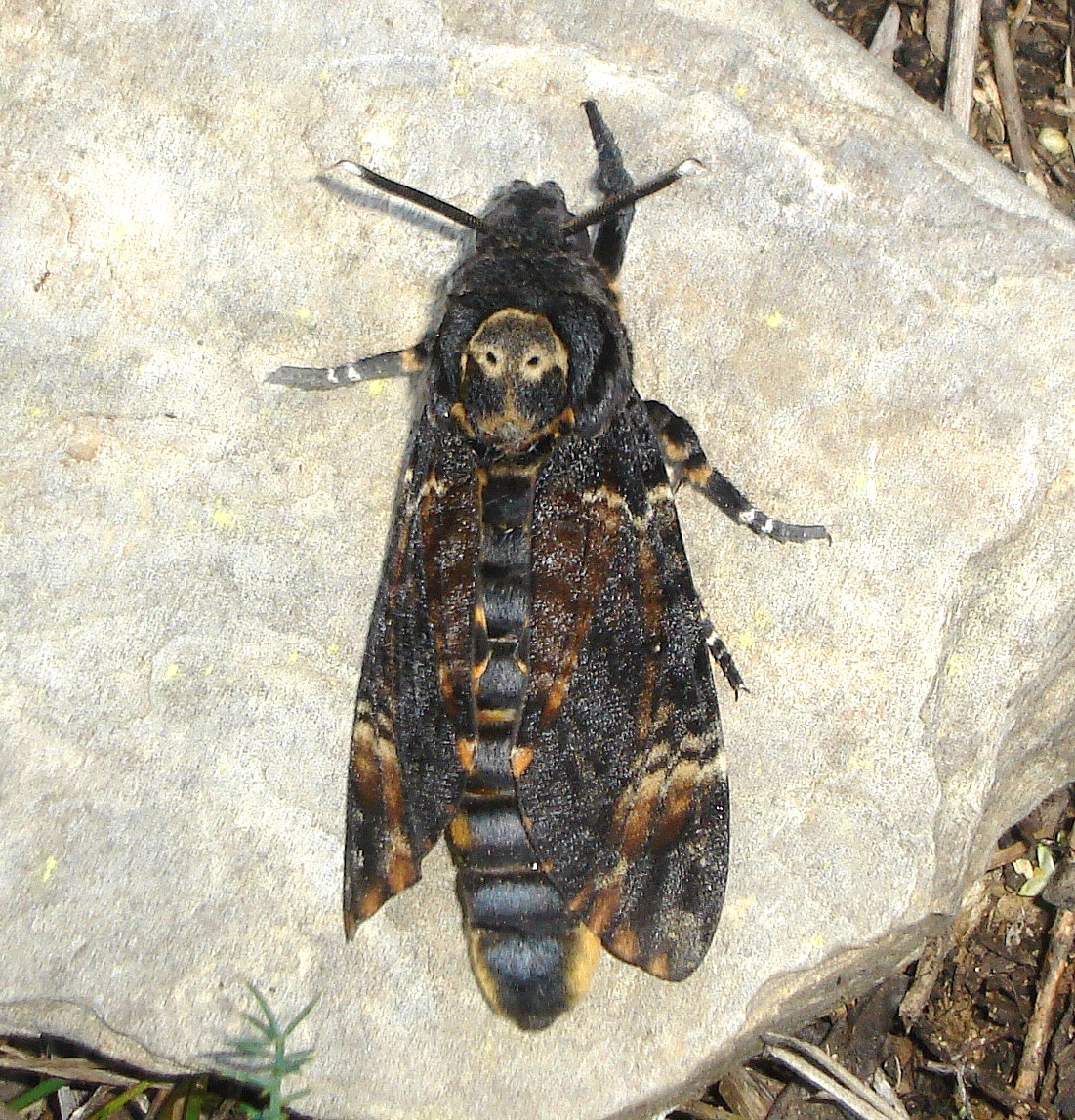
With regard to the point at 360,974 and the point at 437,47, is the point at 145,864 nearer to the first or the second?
the point at 360,974

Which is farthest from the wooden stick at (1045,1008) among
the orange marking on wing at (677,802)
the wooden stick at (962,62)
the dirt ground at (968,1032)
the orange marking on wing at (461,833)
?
the wooden stick at (962,62)

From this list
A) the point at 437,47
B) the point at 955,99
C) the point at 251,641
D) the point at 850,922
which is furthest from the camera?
the point at 955,99

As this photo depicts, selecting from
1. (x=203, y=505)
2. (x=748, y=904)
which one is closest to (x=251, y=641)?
(x=203, y=505)

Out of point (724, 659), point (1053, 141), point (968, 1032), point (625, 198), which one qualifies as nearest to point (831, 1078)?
point (968, 1032)

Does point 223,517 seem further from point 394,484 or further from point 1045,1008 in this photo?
point 1045,1008

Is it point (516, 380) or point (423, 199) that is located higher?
point (423, 199)
